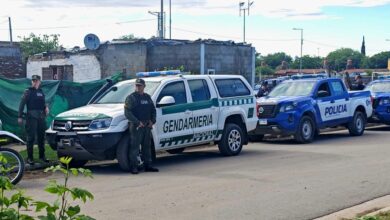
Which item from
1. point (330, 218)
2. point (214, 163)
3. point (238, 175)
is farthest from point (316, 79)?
point (330, 218)

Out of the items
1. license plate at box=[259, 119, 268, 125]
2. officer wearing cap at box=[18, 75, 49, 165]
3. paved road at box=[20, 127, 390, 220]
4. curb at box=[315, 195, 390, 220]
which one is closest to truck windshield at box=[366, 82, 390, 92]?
license plate at box=[259, 119, 268, 125]

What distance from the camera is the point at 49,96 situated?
1641 cm

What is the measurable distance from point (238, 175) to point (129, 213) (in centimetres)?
345

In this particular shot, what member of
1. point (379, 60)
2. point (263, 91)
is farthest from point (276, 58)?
point (263, 91)

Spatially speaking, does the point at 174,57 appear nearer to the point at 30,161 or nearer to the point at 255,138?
the point at 255,138

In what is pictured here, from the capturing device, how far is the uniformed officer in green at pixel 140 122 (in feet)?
36.3

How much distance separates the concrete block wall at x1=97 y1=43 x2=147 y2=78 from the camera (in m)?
30.7

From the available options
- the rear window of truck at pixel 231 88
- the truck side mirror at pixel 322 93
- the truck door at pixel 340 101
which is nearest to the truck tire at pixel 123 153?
the rear window of truck at pixel 231 88

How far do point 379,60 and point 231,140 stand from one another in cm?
9250

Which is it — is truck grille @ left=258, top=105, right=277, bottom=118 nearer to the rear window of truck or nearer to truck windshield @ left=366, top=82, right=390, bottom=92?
the rear window of truck

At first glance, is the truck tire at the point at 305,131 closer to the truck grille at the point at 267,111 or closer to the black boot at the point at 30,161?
the truck grille at the point at 267,111

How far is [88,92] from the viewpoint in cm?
1730

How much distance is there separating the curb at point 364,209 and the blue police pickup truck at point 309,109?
7.65 meters

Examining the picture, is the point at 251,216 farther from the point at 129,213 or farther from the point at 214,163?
the point at 214,163
